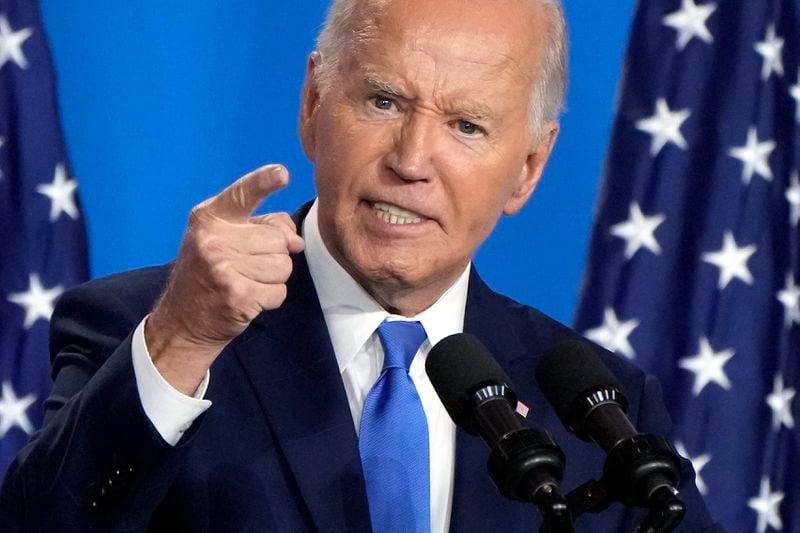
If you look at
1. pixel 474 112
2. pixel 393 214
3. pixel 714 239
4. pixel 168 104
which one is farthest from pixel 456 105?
pixel 714 239

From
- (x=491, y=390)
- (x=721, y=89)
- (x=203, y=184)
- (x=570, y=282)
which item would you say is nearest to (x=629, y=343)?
(x=570, y=282)

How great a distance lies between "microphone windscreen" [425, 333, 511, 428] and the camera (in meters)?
1.41

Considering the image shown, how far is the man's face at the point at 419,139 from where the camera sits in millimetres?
1880

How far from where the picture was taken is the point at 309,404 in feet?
6.04

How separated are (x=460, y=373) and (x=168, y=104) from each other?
154cm

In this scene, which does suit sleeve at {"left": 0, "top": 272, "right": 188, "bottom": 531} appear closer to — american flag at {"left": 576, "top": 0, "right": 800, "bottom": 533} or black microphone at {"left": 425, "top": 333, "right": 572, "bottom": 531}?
black microphone at {"left": 425, "top": 333, "right": 572, "bottom": 531}

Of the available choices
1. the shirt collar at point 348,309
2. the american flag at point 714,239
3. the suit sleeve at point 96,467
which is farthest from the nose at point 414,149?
the american flag at point 714,239

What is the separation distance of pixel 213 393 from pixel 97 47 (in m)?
1.17

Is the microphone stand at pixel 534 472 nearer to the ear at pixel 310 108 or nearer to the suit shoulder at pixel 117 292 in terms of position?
the suit shoulder at pixel 117 292

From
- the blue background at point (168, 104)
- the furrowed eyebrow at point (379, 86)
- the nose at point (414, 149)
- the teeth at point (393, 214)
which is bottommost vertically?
the teeth at point (393, 214)

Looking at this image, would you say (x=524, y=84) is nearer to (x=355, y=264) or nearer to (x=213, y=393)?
(x=355, y=264)

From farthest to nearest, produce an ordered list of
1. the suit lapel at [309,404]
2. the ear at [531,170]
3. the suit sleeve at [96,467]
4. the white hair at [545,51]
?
the ear at [531,170] → the white hair at [545,51] → the suit lapel at [309,404] → the suit sleeve at [96,467]

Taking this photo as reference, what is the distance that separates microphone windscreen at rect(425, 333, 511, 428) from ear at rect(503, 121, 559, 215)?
72cm

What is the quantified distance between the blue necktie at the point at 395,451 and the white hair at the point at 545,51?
→ 18.2 inches
